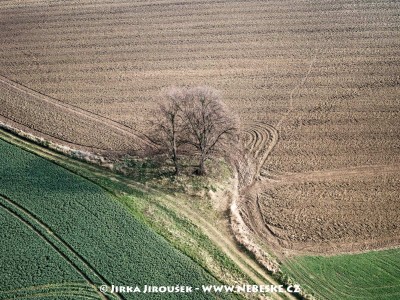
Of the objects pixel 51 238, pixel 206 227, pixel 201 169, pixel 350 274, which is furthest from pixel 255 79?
pixel 51 238

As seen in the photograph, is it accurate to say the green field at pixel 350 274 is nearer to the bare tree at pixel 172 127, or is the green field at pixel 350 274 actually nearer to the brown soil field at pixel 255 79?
the brown soil field at pixel 255 79

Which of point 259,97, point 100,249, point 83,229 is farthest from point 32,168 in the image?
point 259,97

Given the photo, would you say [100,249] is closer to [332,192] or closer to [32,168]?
[32,168]

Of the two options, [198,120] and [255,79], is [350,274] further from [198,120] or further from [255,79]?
[255,79]

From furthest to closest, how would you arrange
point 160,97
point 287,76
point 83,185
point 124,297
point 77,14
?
1. point 77,14
2. point 287,76
3. point 160,97
4. point 83,185
5. point 124,297

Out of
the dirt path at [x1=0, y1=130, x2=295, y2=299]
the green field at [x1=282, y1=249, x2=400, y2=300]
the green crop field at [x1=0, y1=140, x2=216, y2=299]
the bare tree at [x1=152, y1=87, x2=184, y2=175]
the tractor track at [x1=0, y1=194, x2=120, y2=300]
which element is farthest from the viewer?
the bare tree at [x1=152, y1=87, x2=184, y2=175]

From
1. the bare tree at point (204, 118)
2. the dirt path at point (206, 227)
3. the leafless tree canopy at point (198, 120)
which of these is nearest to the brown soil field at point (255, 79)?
the dirt path at point (206, 227)

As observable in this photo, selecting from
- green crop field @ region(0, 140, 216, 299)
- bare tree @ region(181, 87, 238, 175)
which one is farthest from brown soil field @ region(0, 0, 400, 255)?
green crop field @ region(0, 140, 216, 299)

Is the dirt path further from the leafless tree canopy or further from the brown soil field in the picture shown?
the leafless tree canopy
